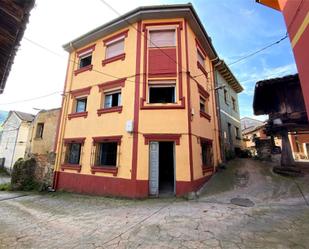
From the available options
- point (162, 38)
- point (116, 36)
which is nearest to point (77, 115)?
point (116, 36)

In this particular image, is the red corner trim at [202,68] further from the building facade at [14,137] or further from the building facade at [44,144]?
the building facade at [14,137]

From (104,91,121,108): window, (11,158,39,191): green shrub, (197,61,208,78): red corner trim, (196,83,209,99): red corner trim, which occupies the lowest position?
(11,158,39,191): green shrub

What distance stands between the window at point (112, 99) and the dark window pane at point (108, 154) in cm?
220

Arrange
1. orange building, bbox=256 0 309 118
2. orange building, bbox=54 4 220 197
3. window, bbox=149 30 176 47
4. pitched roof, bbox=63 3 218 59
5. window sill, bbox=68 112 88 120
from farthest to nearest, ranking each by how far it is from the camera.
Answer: window sill, bbox=68 112 88 120 → window, bbox=149 30 176 47 → pitched roof, bbox=63 3 218 59 → orange building, bbox=54 4 220 197 → orange building, bbox=256 0 309 118

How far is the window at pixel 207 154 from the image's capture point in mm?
9930

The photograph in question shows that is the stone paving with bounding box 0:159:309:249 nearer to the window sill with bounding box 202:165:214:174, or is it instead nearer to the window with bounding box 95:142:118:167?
the window sill with bounding box 202:165:214:174

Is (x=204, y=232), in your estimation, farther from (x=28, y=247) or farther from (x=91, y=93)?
(x=91, y=93)

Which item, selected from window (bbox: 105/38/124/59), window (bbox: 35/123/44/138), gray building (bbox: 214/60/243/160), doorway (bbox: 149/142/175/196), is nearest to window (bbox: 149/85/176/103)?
doorway (bbox: 149/142/175/196)

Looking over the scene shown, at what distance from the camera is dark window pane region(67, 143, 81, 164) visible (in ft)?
→ 34.6

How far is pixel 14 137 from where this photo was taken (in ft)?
74.2

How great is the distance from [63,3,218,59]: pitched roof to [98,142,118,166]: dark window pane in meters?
6.53

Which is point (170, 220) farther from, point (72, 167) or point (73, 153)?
point (73, 153)

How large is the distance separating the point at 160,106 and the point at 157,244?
575cm

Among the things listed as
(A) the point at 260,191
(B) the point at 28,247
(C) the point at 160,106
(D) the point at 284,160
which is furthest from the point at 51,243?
(D) the point at 284,160
